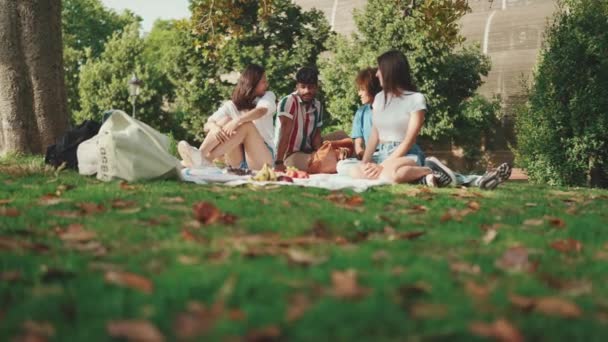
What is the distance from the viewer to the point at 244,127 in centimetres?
746

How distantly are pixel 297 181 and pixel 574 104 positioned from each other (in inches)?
231

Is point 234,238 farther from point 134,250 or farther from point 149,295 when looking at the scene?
point 149,295

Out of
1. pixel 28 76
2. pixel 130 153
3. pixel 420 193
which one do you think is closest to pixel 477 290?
pixel 420 193

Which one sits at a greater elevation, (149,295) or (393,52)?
(393,52)

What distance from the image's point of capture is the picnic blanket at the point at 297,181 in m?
5.82

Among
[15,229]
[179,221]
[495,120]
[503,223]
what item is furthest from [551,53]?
[495,120]

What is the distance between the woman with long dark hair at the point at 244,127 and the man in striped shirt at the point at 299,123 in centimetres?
17

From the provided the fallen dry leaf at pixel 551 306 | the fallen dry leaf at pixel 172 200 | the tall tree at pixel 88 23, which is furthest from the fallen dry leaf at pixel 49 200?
the tall tree at pixel 88 23

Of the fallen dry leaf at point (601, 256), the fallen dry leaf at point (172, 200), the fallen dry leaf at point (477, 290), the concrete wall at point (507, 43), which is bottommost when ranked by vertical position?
the fallen dry leaf at point (601, 256)

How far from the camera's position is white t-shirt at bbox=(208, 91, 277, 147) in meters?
7.38

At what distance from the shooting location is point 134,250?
99.7 inches

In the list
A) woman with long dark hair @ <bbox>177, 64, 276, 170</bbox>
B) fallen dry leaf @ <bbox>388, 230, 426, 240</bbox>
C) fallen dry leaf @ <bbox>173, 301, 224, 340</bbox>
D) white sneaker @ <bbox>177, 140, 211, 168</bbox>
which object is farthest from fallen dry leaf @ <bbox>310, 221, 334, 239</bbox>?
white sneaker @ <bbox>177, 140, 211, 168</bbox>

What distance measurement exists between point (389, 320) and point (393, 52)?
5.04 meters

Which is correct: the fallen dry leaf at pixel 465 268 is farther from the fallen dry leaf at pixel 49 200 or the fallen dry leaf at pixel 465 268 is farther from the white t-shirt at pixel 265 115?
the white t-shirt at pixel 265 115
